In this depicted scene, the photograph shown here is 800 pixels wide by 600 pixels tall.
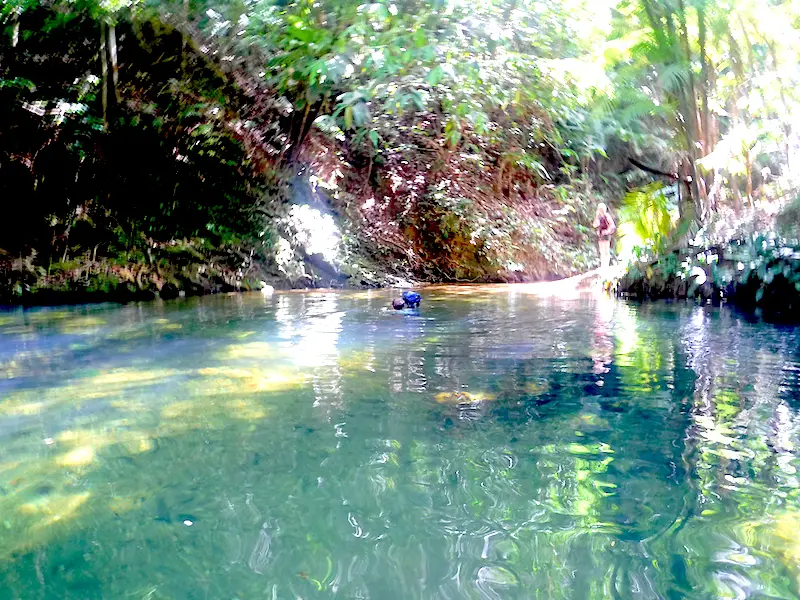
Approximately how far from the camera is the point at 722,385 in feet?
10.6

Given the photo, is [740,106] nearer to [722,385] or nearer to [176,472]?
[722,385]

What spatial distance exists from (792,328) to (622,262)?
4402 millimetres

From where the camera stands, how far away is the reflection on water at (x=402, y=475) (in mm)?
1455

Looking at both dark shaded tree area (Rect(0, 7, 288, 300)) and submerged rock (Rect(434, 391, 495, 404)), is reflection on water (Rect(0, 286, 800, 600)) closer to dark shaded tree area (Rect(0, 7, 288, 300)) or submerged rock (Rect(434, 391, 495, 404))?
submerged rock (Rect(434, 391, 495, 404))

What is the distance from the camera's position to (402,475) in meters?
2.02

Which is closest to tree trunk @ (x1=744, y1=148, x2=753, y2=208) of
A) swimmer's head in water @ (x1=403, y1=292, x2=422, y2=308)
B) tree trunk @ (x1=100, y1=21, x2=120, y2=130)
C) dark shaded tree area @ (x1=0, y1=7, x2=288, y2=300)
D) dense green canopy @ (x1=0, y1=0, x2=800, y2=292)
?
dense green canopy @ (x1=0, y1=0, x2=800, y2=292)

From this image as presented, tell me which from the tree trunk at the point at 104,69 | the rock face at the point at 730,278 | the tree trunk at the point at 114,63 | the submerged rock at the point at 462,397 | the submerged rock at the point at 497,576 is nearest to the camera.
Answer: the submerged rock at the point at 497,576

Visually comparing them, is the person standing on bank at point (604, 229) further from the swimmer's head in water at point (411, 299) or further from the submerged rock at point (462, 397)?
the submerged rock at point (462, 397)

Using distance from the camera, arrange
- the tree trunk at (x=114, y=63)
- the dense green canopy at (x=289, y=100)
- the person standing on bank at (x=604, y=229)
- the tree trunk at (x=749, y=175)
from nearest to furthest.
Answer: the dense green canopy at (x=289, y=100) → the tree trunk at (x=749, y=175) → the tree trunk at (x=114, y=63) → the person standing on bank at (x=604, y=229)

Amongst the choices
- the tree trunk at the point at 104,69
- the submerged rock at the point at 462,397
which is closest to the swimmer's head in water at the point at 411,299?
the submerged rock at the point at 462,397

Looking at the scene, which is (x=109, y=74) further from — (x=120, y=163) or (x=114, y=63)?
(x=120, y=163)

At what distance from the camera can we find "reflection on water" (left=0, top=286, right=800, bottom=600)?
146 cm

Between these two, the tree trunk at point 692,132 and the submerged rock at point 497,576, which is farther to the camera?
the tree trunk at point 692,132

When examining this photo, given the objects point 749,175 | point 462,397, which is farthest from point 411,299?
point 749,175
